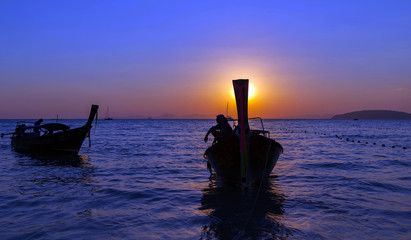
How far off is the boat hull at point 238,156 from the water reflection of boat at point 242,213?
558 mm

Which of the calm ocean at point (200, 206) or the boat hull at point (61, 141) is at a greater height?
the boat hull at point (61, 141)

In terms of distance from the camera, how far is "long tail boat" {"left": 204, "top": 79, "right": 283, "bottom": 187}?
8539 millimetres

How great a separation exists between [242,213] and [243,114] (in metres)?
2.93

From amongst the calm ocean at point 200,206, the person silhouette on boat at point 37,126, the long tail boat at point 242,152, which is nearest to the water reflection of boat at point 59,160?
the person silhouette on boat at point 37,126

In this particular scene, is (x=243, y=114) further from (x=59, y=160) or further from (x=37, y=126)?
(x=37, y=126)

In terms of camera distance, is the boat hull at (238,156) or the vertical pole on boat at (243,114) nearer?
the vertical pole on boat at (243,114)

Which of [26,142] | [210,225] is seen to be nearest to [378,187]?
[210,225]

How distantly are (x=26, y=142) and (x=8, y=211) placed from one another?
1752cm

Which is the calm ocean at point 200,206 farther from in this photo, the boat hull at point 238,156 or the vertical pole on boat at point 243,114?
the vertical pole on boat at point 243,114

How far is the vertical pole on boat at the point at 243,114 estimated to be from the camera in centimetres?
838

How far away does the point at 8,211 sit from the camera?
7555mm

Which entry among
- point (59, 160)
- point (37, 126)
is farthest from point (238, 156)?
point (37, 126)

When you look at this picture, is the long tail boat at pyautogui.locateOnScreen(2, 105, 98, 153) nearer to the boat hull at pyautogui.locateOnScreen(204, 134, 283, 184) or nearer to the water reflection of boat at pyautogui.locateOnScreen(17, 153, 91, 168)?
the water reflection of boat at pyautogui.locateOnScreen(17, 153, 91, 168)

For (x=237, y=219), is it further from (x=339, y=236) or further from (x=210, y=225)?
(x=339, y=236)
